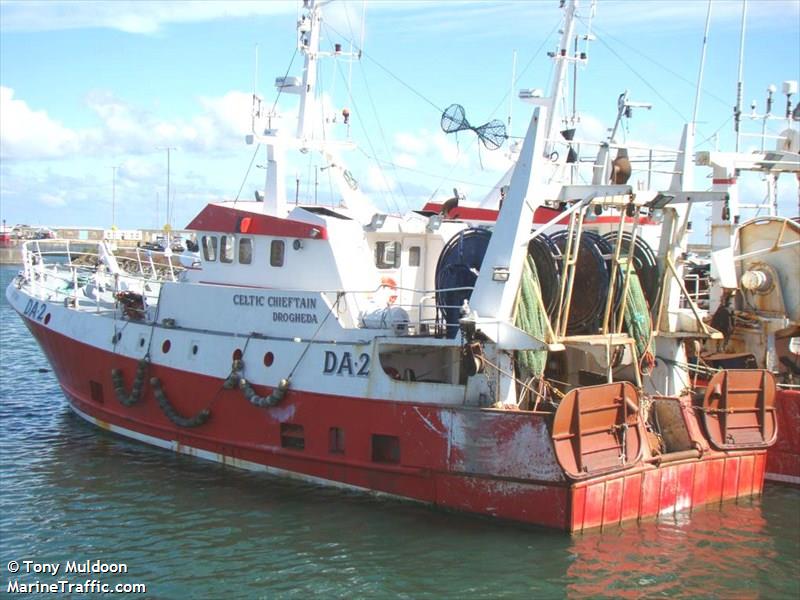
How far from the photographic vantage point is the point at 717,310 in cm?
1652

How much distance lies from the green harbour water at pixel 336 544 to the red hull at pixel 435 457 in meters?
0.24

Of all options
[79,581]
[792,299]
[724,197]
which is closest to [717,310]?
[792,299]

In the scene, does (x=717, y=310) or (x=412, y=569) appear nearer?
(x=412, y=569)

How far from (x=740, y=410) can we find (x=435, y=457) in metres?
4.69

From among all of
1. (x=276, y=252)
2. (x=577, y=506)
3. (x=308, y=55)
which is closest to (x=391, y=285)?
(x=276, y=252)

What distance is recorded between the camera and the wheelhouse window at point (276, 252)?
14609 mm

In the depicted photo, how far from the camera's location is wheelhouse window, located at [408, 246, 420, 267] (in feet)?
49.5

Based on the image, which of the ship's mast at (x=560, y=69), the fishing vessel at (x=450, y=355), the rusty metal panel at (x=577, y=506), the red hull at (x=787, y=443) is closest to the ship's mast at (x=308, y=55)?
the fishing vessel at (x=450, y=355)

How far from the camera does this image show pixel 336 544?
11.3 metres

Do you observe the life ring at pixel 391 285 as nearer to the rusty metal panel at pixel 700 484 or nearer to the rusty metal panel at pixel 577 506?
the rusty metal panel at pixel 577 506

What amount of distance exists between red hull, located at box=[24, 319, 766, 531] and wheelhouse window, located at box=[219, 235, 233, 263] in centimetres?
210

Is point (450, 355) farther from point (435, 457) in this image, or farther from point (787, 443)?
point (787, 443)

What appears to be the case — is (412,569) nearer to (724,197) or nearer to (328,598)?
(328,598)

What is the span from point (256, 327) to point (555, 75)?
7.21m
